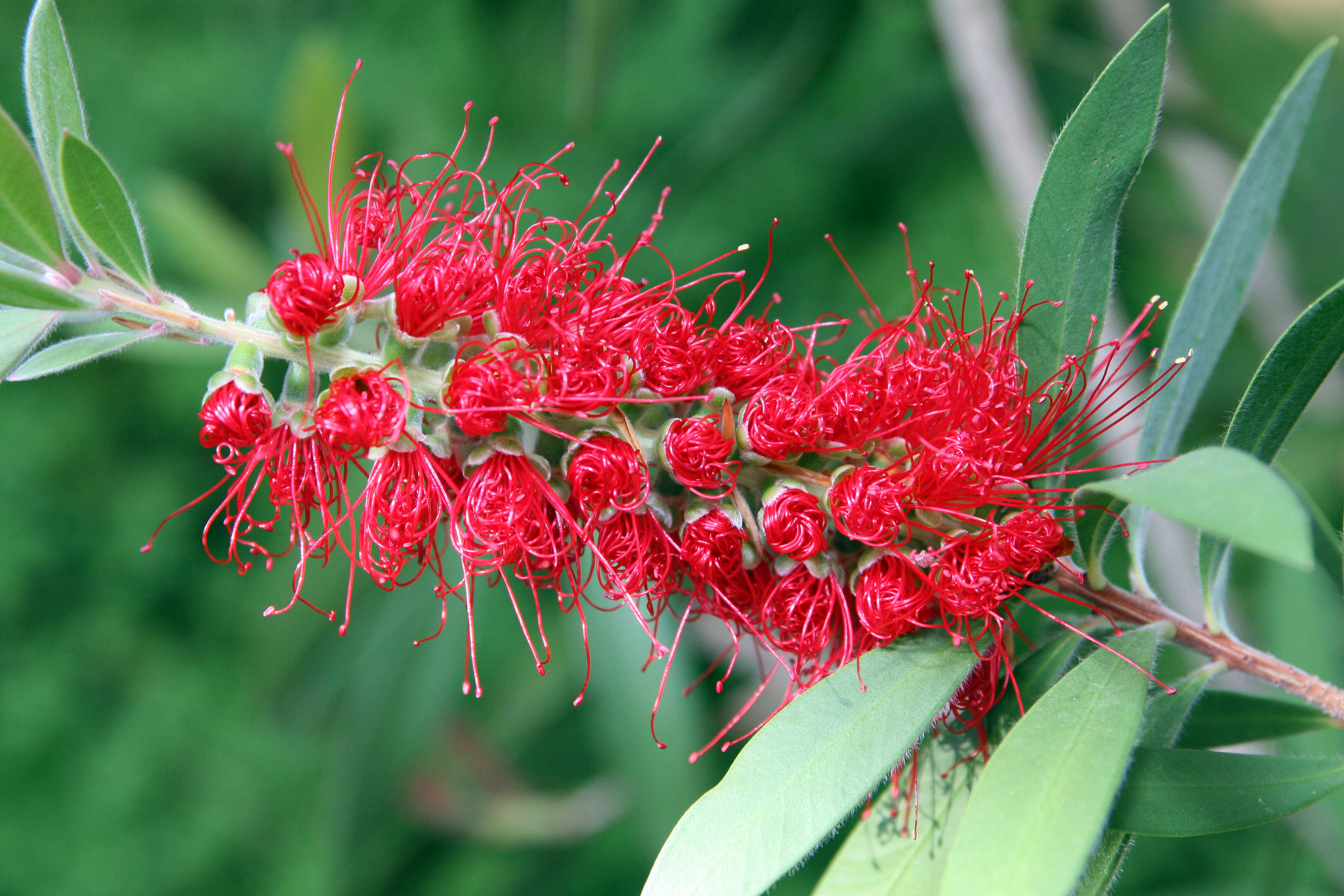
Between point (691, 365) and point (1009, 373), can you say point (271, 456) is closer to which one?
point (691, 365)

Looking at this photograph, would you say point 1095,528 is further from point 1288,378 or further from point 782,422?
point 782,422

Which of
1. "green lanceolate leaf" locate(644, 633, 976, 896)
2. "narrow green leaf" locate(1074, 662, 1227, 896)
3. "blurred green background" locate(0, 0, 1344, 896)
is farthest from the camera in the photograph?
"blurred green background" locate(0, 0, 1344, 896)

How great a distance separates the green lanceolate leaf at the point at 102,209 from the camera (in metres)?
0.76

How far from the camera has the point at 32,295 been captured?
76 centimetres

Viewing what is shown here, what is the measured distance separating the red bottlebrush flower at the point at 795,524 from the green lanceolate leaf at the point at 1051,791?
241 millimetres

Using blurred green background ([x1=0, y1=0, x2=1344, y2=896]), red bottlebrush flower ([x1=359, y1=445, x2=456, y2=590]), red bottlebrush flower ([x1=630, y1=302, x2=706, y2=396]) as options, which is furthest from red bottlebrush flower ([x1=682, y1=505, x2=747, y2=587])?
blurred green background ([x1=0, y1=0, x2=1344, y2=896])

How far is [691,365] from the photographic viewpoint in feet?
3.01

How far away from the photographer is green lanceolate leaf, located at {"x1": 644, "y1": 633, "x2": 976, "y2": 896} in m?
→ 0.76

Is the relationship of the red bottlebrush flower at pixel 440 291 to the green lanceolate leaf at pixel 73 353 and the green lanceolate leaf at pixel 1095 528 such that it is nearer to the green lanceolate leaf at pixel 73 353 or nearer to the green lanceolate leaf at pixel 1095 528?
the green lanceolate leaf at pixel 73 353

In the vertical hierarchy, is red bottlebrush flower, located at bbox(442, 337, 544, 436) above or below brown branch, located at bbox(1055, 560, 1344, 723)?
above

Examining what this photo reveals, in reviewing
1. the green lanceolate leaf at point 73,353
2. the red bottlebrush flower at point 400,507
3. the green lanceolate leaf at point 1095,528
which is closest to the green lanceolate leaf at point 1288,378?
the green lanceolate leaf at point 1095,528

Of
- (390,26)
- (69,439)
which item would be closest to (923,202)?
(390,26)

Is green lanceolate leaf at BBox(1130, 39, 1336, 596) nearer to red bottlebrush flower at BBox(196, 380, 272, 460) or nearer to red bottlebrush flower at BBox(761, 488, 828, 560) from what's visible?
red bottlebrush flower at BBox(761, 488, 828, 560)

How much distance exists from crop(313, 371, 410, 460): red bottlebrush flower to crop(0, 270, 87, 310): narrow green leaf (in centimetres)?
22
